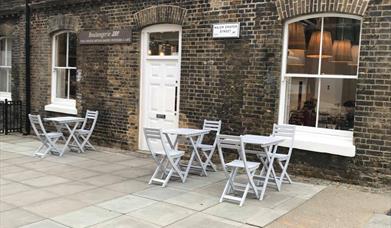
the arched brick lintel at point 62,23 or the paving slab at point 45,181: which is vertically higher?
the arched brick lintel at point 62,23

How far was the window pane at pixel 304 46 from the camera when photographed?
7.68m

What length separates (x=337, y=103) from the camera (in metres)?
7.55

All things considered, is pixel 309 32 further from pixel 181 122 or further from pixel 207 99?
pixel 181 122

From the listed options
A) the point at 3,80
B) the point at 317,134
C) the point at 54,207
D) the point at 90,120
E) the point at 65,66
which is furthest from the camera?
the point at 3,80

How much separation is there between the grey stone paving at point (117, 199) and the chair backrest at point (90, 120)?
173 cm

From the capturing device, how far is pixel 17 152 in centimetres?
1005

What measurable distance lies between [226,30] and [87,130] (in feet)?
14.9

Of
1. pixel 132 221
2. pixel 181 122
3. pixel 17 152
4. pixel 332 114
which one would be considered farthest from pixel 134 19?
pixel 132 221

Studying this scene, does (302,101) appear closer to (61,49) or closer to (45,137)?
(45,137)

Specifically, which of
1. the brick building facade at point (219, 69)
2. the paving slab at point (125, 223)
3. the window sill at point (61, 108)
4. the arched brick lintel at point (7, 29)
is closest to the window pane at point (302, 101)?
the brick building facade at point (219, 69)

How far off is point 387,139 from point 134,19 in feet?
19.9

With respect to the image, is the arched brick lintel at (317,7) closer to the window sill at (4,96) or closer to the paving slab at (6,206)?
the paving slab at (6,206)

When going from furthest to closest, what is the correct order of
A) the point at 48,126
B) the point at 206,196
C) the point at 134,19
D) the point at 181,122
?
the point at 48,126 < the point at 134,19 < the point at 181,122 < the point at 206,196

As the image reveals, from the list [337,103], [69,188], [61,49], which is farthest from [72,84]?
[337,103]
